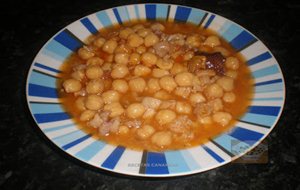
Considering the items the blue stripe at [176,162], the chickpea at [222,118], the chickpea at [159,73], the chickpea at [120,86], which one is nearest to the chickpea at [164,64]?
the chickpea at [159,73]

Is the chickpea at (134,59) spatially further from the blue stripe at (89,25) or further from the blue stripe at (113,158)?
the blue stripe at (113,158)

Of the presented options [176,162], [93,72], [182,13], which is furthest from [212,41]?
[176,162]

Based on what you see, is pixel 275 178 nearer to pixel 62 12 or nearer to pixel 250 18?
pixel 250 18

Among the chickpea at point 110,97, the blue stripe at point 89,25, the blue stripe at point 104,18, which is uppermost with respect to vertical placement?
the blue stripe at point 104,18

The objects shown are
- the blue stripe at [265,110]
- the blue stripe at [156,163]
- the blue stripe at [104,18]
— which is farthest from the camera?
the blue stripe at [104,18]

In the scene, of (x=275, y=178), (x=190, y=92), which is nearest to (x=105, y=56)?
(x=190, y=92)

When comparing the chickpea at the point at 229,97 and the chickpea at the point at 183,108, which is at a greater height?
the chickpea at the point at 229,97

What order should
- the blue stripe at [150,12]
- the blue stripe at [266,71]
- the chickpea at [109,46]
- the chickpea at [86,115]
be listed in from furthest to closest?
the blue stripe at [150,12], the chickpea at [109,46], the blue stripe at [266,71], the chickpea at [86,115]
